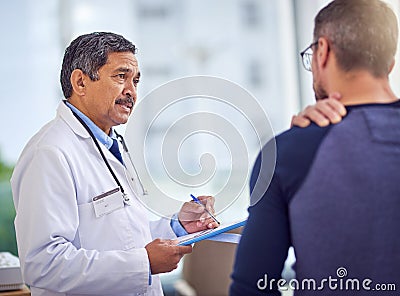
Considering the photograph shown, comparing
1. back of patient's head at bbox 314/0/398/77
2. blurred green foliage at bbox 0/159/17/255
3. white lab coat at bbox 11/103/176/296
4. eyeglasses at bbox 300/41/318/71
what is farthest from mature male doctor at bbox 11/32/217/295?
blurred green foliage at bbox 0/159/17/255

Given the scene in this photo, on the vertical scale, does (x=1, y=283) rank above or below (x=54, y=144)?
below

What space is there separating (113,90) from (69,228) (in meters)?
0.42

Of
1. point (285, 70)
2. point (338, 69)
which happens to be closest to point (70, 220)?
point (338, 69)

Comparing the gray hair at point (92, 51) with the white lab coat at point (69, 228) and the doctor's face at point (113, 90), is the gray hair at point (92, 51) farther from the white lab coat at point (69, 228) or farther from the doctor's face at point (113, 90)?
the white lab coat at point (69, 228)

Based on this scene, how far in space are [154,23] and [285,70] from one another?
3.12 feet

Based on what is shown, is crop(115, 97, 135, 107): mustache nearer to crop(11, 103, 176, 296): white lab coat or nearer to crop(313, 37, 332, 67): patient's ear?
crop(11, 103, 176, 296): white lab coat

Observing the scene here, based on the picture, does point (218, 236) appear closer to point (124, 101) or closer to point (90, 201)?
point (90, 201)

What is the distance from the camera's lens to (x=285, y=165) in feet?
3.91

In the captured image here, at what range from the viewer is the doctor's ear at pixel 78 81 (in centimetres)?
176

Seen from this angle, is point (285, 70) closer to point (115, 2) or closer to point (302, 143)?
point (115, 2)

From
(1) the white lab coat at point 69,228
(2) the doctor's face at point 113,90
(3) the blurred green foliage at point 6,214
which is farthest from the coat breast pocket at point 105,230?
(3) the blurred green foliage at point 6,214

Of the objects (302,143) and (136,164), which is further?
(136,164)

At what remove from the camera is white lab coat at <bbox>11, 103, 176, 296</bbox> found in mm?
1554

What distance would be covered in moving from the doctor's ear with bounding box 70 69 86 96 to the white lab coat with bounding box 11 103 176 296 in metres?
0.11
